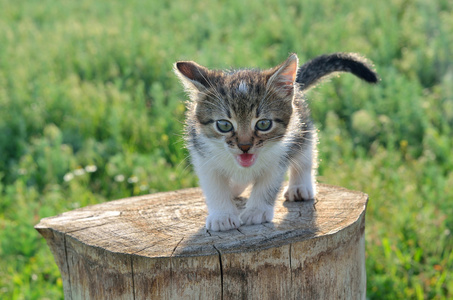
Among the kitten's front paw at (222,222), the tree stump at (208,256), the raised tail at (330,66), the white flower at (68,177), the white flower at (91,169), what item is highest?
the raised tail at (330,66)

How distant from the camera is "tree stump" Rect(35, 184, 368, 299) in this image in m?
2.96

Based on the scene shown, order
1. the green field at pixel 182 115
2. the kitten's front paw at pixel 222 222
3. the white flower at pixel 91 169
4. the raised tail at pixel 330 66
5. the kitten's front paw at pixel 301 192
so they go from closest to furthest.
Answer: the kitten's front paw at pixel 222 222 → the kitten's front paw at pixel 301 192 → the raised tail at pixel 330 66 → the green field at pixel 182 115 → the white flower at pixel 91 169

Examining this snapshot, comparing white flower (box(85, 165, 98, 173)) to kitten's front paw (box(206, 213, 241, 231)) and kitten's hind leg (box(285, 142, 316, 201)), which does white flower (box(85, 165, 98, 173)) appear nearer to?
kitten's hind leg (box(285, 142, 316, 201))

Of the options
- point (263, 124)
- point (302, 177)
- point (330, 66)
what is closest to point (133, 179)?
point (302, 177)

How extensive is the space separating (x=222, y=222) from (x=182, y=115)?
4.53 metres

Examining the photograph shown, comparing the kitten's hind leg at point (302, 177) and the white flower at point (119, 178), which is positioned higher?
the kitten's hind leg at point (302, 177)

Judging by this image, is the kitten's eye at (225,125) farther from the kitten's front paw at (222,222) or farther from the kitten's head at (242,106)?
the kitten's front paw at (222,222)

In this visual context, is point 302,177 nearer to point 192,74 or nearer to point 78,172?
point 192,74

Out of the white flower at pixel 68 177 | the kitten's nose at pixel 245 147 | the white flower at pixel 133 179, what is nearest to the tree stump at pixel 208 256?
the kitten's nose at pixel 245 147

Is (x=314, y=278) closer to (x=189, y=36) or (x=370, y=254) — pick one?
(x=370, y=254)

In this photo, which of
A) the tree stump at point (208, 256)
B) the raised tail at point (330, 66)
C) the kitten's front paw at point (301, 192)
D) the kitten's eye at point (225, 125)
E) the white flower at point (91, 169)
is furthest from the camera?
the white flower at point (91, 169)

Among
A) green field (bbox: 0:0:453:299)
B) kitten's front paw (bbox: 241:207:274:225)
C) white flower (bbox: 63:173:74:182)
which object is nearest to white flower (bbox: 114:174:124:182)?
green field (bbox: 0:0:453:299)

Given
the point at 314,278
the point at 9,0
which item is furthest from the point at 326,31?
the point at 9,0

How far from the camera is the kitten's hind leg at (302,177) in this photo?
13.6 feet
